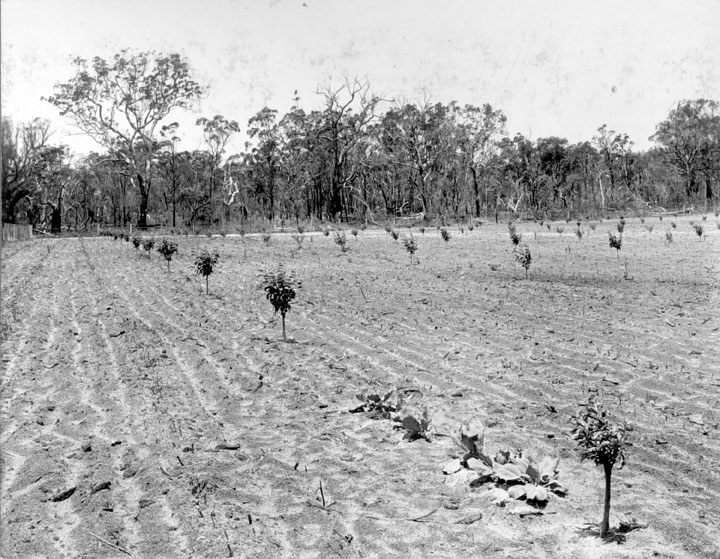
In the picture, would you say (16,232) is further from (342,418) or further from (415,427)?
(415,427)

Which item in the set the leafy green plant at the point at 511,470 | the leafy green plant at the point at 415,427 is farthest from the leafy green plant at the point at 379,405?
the leafy green plant at the point at 511,470

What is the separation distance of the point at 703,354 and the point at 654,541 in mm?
3738

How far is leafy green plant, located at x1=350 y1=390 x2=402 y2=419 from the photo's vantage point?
14.5 ft

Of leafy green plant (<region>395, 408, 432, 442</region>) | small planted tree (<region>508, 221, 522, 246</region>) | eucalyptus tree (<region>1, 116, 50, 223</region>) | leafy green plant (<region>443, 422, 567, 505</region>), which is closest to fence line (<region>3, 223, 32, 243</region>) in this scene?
eucalyptus tree (<region>1, 116, 50, 223</region>)

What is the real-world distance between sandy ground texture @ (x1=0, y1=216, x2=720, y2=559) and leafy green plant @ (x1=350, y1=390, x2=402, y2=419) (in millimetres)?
106

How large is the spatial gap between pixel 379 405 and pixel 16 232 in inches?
1201

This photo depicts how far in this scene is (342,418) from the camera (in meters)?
4.42

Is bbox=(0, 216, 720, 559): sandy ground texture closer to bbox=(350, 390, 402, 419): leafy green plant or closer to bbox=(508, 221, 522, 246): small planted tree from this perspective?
bbox=(350, 390, 402, 419): leafy green plant

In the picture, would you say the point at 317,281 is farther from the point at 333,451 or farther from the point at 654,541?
the point at 654,541

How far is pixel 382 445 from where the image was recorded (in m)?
3.95

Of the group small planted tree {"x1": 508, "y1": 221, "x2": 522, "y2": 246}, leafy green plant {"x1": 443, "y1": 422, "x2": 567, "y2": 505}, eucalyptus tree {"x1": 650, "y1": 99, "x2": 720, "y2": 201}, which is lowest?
leafy green plant {"x1": 443, "y1": 422, "x2": 567, "y2": 505}

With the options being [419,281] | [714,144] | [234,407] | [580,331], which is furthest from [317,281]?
[714,144]

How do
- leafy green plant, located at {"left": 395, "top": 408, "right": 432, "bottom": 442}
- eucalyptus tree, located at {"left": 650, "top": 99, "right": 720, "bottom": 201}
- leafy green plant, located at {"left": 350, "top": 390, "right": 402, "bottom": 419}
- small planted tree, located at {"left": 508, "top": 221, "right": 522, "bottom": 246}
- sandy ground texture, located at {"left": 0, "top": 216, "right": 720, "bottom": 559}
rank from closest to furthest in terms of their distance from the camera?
sandy ground texture, located at {"left": 0, "top": 216, "right": 720, "bottom": 559} < leafy green plant, located at {"left": 395, "top": 408, "right": 432, "bottom": 442} < leafy green plant, located at {"left": 350, "top": 390, "right": 402, "bottom": 419} < small planted tree, located at {"left": 508, "top": 221, "right": 522, "bottom": 246} < eucalyptus tree, located at {"left": 650, "top": 99, "right": 720, "bottom": 201}

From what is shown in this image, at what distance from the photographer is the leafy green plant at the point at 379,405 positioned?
14.5 ft
